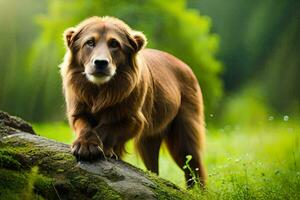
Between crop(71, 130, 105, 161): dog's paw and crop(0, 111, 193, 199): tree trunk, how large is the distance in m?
0.06

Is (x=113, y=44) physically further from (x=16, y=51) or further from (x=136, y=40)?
(x=16, y=51)

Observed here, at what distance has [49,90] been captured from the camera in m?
22.4

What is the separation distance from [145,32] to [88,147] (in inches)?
664

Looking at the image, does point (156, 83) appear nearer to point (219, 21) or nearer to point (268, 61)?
point (268, 61)

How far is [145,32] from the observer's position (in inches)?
922

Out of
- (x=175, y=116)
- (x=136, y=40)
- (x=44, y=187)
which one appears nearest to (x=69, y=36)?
(x=136, y=40)

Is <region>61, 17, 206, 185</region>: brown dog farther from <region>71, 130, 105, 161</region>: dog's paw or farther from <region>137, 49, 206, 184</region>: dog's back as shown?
<region>137, 49, 206, 184</region>: dog's back

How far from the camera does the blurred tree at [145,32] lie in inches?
932

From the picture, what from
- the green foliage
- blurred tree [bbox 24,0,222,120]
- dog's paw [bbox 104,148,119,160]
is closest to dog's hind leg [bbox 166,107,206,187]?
dog's paw [bbox 104,148,119,160]

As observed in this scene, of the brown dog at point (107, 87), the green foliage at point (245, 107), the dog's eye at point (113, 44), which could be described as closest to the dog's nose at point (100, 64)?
the brown dog at point (107, 87)

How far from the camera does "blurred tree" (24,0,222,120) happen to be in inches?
932

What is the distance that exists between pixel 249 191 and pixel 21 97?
17.1 meters

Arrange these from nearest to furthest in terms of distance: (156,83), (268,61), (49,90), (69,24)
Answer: (156,83) → (49,90) → (69,24) → (268,61)

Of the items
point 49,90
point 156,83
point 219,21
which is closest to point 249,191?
point 156,83
